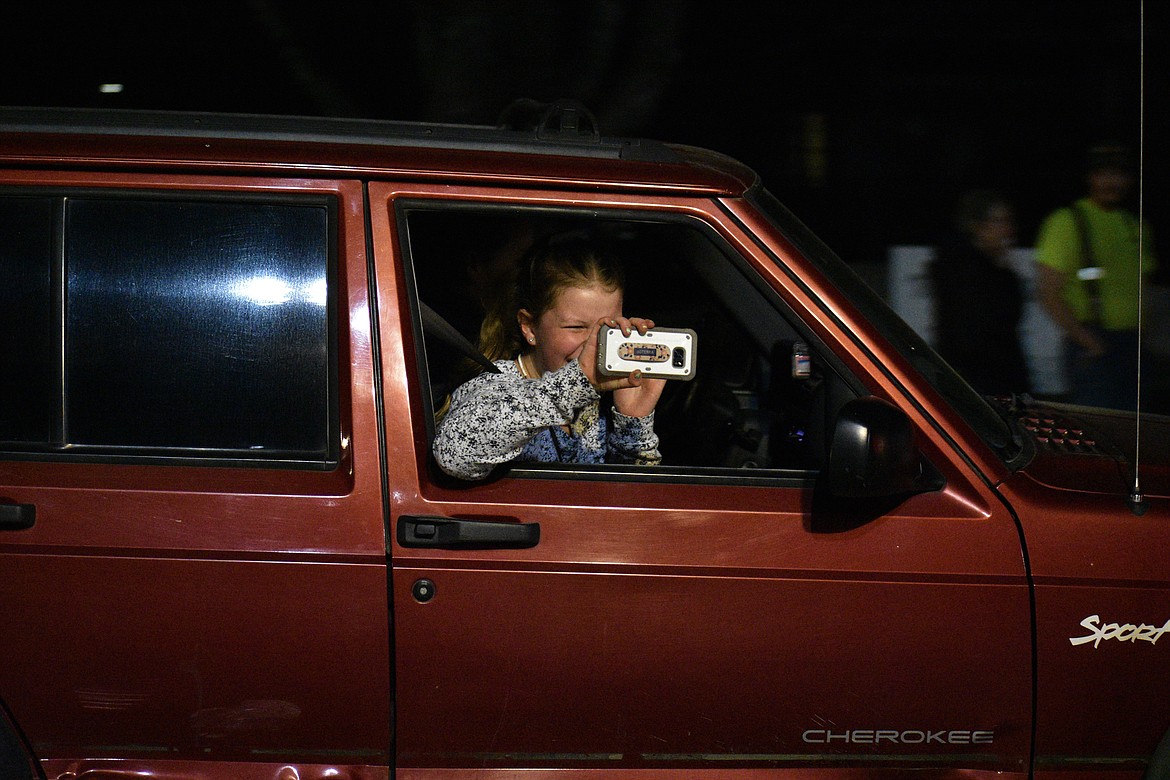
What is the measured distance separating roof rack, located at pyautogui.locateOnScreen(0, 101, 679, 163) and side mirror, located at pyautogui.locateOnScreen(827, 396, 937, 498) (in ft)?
2.21

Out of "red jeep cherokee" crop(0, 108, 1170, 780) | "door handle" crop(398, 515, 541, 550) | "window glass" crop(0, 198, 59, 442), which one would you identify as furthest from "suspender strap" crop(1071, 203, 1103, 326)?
"window glass" crop(0, 198, 59, 442)

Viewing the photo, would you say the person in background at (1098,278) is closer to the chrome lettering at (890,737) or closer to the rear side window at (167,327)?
the chrome lettering at (890,737)

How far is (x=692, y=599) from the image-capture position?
2.26 m

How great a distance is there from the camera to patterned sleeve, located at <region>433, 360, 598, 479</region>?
7.32ft

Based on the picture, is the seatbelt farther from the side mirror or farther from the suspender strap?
the suspender strap

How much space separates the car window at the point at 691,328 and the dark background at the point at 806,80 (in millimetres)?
3422

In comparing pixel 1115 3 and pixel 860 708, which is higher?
pixel 1115 3

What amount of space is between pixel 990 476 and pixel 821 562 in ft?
1.20

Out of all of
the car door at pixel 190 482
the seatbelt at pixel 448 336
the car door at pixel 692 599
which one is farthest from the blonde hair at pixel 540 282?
the car door at pixel 190 482

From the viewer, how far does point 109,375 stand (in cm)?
230

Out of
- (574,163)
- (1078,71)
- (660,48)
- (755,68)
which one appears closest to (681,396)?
(574,163)

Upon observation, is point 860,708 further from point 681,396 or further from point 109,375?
point 109,375

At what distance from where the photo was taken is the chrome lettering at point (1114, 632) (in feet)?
7.44

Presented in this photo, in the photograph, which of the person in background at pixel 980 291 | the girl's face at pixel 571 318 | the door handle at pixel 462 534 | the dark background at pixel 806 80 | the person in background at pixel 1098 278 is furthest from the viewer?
the dark background at pixel 806 80
